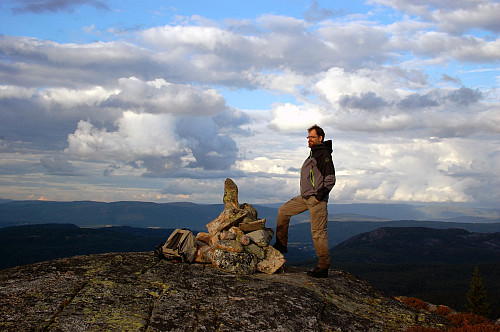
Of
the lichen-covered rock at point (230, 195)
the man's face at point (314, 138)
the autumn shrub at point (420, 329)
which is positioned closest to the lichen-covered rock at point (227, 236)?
the lichen-covered rock at point (230, 195)

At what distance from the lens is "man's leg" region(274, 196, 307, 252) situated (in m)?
15.8

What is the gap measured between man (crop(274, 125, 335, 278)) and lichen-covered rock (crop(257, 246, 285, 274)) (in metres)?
1.36

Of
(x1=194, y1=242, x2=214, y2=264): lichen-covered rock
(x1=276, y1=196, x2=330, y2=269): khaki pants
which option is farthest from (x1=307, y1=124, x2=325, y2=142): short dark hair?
(x1=194, y1=242, x2=214, y2=264): lichen-covered rock

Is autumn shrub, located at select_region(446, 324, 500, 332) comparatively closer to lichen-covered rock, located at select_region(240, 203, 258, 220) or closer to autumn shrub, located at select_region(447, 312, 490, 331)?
autumn shrub, located at select_region(447, 312, 490, 331)

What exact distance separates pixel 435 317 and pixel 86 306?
12.3 metres

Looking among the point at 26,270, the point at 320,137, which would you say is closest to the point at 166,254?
the point at 26,270

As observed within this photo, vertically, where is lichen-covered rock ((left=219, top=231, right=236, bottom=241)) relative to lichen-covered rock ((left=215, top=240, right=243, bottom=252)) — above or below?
above

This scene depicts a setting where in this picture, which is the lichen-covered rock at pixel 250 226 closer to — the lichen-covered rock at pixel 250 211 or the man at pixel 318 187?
the lichen-covered rock at pixel 250 211

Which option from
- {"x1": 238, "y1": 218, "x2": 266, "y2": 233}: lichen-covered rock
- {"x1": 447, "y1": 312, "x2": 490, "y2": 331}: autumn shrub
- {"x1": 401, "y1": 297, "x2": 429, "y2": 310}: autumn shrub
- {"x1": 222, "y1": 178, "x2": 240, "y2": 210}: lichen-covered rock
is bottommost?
{"x1": 401, "y1": 297, "x2": 429, "y2": 310}: autumn shrub

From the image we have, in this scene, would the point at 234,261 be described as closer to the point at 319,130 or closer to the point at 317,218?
the point at 317,218

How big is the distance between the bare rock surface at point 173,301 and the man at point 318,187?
1332 millimetres

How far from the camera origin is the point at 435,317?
14.6 m

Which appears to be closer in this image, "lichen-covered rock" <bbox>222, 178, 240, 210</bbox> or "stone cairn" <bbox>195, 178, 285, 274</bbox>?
"stone cairn" <bbox>195, 178, 285, 274</bbox>

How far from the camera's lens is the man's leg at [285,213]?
15.8m
